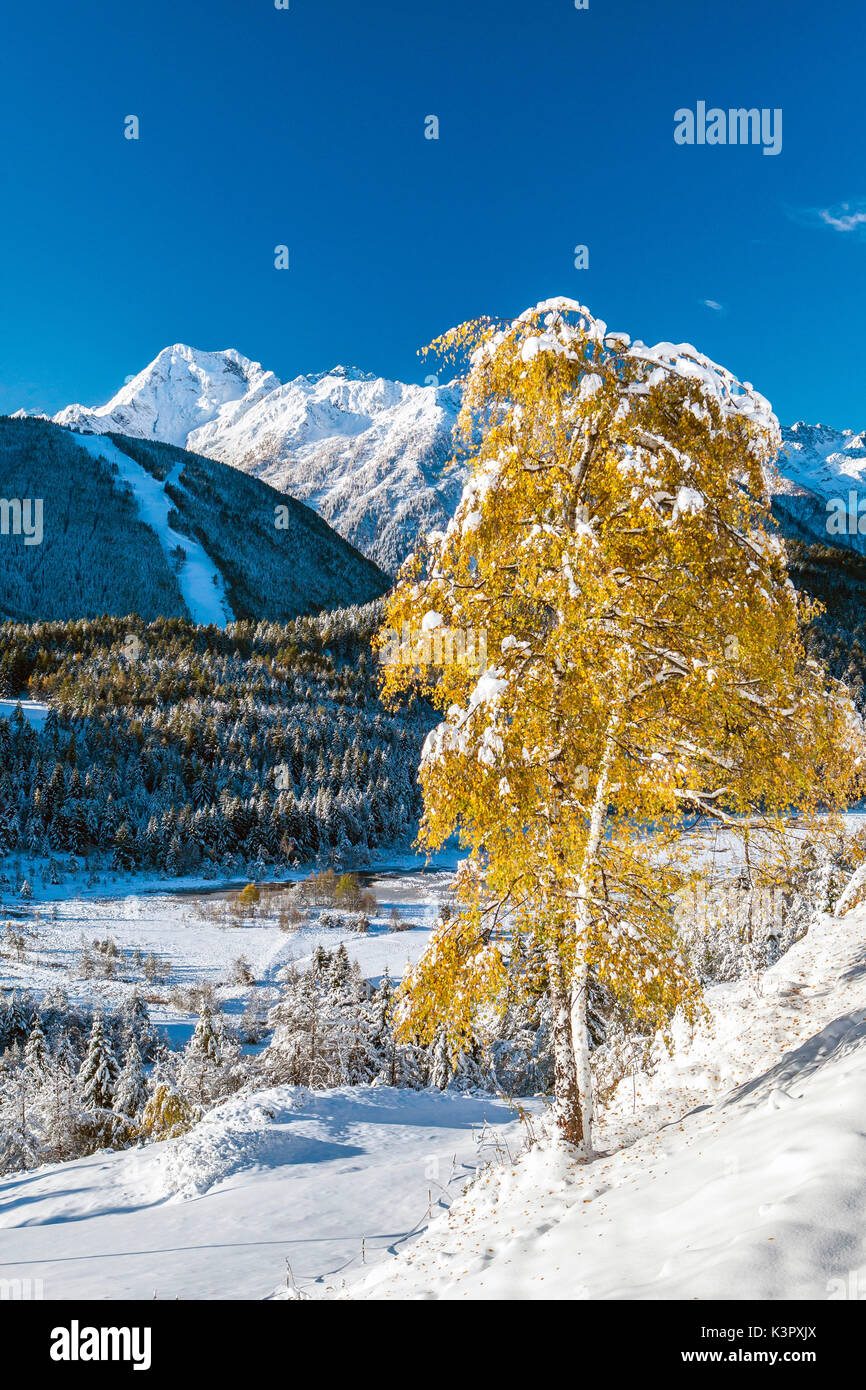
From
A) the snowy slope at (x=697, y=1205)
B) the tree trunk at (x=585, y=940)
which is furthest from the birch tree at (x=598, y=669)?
the snowy slope at (x=697, y=1205)

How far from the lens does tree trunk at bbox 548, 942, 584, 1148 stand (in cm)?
768

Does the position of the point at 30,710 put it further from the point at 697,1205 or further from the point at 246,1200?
Result: the point at 697,1205

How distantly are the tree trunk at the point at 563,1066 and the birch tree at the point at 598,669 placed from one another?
0.11 feet

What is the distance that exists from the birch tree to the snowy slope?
1224 mm

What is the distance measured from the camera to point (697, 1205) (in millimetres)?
5277

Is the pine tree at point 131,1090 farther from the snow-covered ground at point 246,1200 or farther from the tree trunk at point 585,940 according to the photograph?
the tree trunk at point 585,940

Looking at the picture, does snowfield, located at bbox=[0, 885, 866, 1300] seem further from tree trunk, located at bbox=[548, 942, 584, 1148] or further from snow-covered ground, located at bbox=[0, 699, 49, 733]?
snow-covered ground, located at bbox=[0, 699, 49, 733]

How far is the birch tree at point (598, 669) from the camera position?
6871 mm

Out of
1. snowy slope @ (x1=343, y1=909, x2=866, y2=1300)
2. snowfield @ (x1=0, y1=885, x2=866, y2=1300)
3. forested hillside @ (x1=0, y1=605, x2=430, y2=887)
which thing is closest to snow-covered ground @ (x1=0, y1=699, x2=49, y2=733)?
forested hillside @ (x1=0, y1=605, x2=430, y2=887)

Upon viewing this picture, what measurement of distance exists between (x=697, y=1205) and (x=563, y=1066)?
2599 mm

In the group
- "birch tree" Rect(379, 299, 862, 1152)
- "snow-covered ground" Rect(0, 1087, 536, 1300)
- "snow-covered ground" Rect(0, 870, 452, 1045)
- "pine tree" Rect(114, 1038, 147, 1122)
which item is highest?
"birch tree" Rect(379, 299, 862, 1152)

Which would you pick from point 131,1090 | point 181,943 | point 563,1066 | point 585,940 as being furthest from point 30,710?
point 585,940

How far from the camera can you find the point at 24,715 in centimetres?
13212
